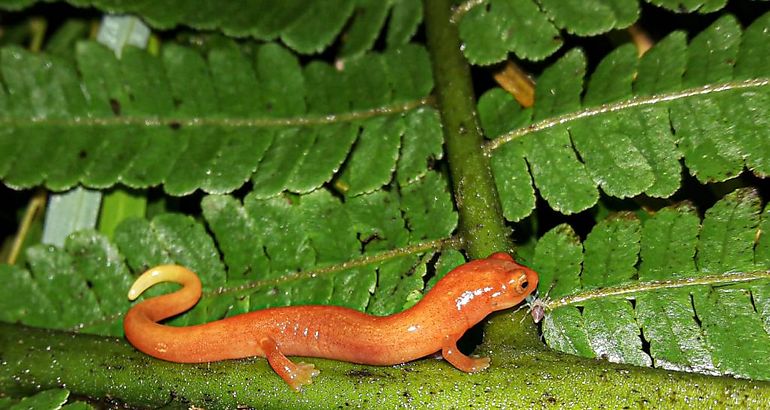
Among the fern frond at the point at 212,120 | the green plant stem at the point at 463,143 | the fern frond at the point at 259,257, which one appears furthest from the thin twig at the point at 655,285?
the fern frond at the point at 212,120

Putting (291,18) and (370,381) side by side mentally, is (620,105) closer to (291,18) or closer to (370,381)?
(370,381)

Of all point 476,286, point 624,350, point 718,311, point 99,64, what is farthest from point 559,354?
point 99,64

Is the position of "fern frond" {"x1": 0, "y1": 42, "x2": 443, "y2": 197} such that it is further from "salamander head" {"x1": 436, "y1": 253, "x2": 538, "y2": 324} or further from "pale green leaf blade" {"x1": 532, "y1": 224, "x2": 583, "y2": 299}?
"pale green leaf blade" {"x1": 532, "y1": 224, "x2": 583, "y2": 299}

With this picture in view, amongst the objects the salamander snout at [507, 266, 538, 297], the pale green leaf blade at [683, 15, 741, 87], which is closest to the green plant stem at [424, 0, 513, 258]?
the salamander snout at [507, 266, 538, 297]

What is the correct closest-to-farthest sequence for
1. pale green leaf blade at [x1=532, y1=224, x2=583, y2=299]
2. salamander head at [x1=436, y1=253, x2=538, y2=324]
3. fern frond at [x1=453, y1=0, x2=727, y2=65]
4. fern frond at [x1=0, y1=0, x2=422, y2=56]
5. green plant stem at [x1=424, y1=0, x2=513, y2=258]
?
salamander head at [x1=436, y1=253, x2=538, y2=324]
pale green leaf blade at [x1=532, y1=224, x2=583, y2=299]
green plant stem at [x1=424, y1=0, x2=513, y2=258]
fern frond at [x1=453, y1=0, x2=727, y2=65]
fern frond at [x1=0, y1=0, x2=422, y2=56]

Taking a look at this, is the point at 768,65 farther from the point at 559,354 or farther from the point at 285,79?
the point at 285,79

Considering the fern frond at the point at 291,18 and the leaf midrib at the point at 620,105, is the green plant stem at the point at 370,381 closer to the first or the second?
the leaf midrib at the point at 620,105
